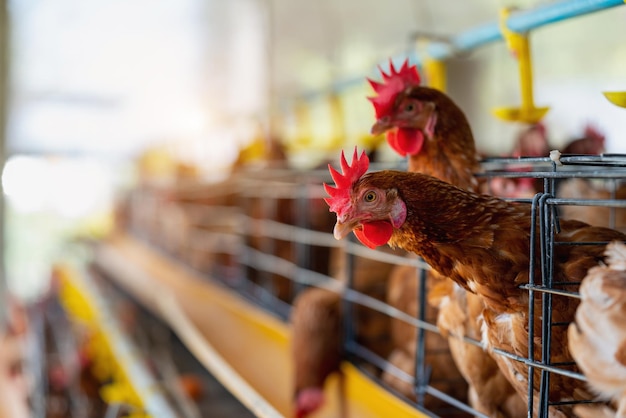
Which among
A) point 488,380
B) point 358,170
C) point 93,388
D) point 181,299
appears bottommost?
point 93,388

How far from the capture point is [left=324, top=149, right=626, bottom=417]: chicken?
34.9 inches

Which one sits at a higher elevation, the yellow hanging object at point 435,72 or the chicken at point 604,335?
the yellow hanging object at point 435,72

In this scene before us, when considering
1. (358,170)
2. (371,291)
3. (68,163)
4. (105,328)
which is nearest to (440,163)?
(358,170)

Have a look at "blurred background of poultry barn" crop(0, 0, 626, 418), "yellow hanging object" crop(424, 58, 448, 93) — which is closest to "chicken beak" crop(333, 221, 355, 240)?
"blurred background of poultry barn" crop(0, 0, 626, 418)

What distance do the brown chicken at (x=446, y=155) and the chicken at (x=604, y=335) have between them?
371 millimetres

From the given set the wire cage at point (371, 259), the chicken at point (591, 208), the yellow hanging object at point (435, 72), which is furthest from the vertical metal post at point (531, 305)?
the yellow hanging object at point (435, 72)

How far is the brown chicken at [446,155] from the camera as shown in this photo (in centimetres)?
111

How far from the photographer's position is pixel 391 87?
1.19 meters

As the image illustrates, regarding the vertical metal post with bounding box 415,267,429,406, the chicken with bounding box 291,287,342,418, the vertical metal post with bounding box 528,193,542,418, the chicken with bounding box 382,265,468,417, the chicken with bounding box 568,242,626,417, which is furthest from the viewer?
the chicken with bounding box 291,287,342,418

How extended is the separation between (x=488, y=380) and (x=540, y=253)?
0.31 meters

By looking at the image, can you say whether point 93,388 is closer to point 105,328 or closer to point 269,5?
point 105,328

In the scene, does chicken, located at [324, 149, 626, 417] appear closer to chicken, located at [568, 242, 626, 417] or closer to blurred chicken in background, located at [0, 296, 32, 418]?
chicken, located at [568, 242, 626, 417]

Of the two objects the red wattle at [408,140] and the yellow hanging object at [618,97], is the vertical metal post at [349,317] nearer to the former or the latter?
the red wattle at [408,140]

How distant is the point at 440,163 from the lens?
3.85 feet
